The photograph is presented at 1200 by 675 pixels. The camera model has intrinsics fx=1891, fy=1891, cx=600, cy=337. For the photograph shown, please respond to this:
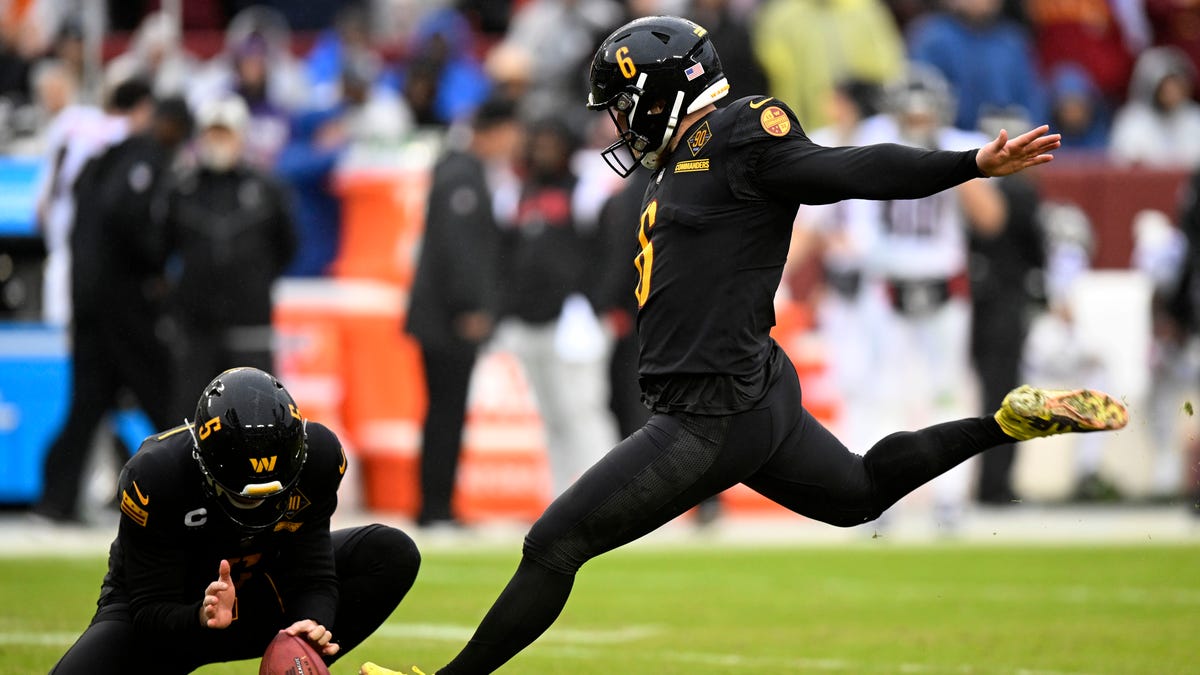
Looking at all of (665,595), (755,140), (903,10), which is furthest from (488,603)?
(903,10)

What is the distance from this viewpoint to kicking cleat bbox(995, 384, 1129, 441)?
5.36 metres

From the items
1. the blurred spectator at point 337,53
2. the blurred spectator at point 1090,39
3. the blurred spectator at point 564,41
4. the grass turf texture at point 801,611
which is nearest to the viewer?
the grass turf texture at point 801,611

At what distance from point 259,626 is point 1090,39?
1235 cm

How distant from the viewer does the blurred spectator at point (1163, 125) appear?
46.8ft

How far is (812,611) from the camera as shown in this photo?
323 inches

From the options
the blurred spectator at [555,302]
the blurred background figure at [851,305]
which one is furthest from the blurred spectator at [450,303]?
the blurred background figure at [851,305]

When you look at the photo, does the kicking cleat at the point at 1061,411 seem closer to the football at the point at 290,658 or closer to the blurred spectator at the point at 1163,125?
the football at the point at 290,658

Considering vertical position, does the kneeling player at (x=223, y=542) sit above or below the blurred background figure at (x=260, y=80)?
below

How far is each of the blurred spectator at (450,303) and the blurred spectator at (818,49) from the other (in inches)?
141

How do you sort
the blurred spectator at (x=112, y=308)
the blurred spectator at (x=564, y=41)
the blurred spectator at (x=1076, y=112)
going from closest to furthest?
1. the blurred spectator at (x=112, y=308)
2. the blurred spectator at (x=1076, y=112)
3. the blurred spectator at (x=564, y=41)

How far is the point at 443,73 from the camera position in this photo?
15234 mm

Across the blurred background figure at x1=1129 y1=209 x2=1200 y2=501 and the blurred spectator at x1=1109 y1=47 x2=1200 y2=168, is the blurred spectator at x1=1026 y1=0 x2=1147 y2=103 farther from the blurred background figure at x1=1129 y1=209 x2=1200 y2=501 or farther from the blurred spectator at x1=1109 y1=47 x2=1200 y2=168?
the blurred background figure at x1=1129 y1=209 x2=1200 y2=501

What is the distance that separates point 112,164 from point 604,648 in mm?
5479

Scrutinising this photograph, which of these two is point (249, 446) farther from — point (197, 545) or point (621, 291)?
point (621, 291)
